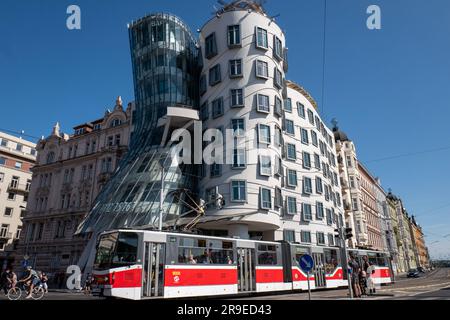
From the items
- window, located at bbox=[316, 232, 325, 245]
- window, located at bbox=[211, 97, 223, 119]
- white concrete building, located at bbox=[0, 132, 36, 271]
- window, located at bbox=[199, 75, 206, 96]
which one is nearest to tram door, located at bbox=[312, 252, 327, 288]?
window, located at bbox=[316, 232, 325, 245]

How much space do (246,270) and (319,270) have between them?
296 inches

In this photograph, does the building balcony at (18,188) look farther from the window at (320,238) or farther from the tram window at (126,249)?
the tram window at (126,249)

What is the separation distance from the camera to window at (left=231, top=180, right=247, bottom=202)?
31.2 meters

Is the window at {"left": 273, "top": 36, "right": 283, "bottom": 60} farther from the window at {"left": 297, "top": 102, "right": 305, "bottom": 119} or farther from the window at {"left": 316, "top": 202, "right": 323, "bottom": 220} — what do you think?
the window at {"left": 316, "top": 202, "right": 323, "bottom": 220}

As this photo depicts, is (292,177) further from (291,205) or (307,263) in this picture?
(307,263)

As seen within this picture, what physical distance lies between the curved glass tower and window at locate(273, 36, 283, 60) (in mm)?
10677

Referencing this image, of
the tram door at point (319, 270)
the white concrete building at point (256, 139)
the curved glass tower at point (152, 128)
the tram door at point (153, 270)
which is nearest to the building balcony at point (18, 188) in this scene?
the curved glass tower at point (152, 128)

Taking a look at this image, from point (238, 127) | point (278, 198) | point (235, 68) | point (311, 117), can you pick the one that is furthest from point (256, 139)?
point (311, 117)

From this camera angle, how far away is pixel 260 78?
35.0 m

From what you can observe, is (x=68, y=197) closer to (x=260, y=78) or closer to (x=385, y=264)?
(x=260, y=78)

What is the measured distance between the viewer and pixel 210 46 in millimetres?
38000
